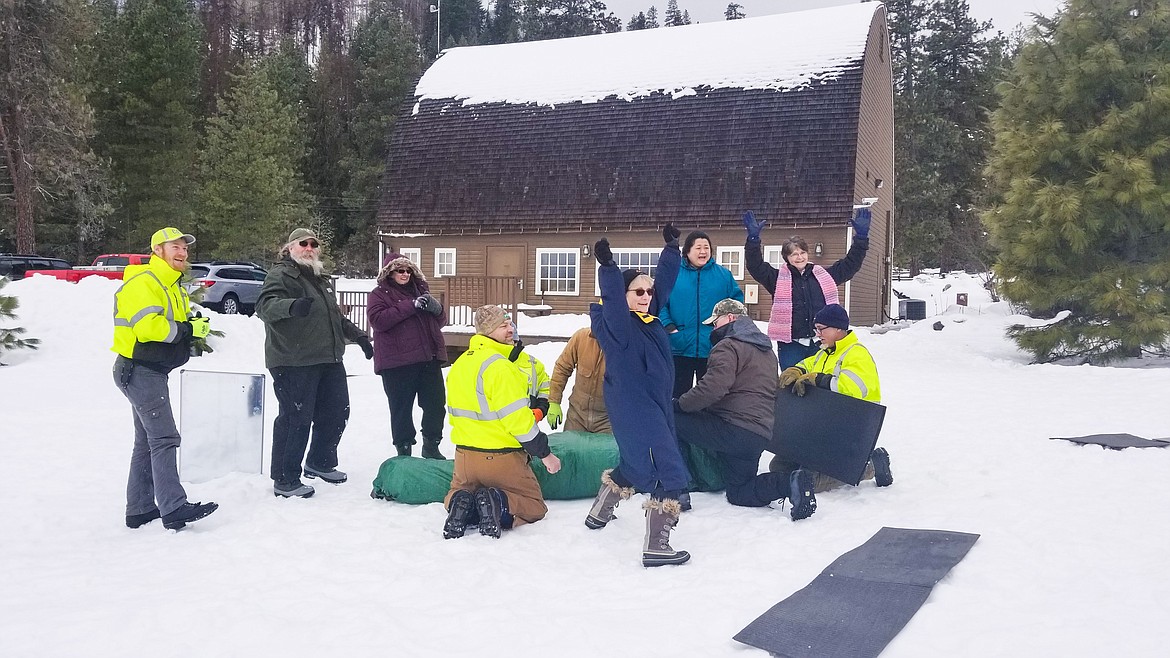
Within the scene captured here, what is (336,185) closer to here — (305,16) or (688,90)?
(305,16)

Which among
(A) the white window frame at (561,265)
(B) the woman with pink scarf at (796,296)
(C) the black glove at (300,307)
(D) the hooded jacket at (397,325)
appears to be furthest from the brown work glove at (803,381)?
(A) the white window frame at (561,265)

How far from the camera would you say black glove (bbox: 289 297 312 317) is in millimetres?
5637

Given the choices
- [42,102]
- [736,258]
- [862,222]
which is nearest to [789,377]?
[862,222]

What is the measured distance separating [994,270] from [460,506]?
11425 millimetres

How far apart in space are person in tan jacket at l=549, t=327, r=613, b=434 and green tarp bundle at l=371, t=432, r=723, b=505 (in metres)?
0.27

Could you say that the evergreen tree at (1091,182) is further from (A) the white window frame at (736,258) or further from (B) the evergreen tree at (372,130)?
(B) the evergreen tree at (372,130)

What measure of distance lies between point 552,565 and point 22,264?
80.7ft

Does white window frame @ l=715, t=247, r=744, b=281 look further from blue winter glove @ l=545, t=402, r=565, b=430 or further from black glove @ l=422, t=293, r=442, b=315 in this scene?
blue winter glove @ l=545, t=402, r=565, b=430

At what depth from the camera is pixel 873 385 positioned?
5.75m

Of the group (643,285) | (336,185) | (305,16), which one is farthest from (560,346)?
(305,16)

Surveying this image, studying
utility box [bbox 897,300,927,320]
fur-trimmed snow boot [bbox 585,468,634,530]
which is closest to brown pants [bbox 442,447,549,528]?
fur-trimmed snow boot [bbox 585,468,634,530]

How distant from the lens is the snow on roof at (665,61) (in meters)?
19.2

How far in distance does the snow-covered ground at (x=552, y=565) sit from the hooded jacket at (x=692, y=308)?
1133 millimetres

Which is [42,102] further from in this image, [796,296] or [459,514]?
[459,514]
